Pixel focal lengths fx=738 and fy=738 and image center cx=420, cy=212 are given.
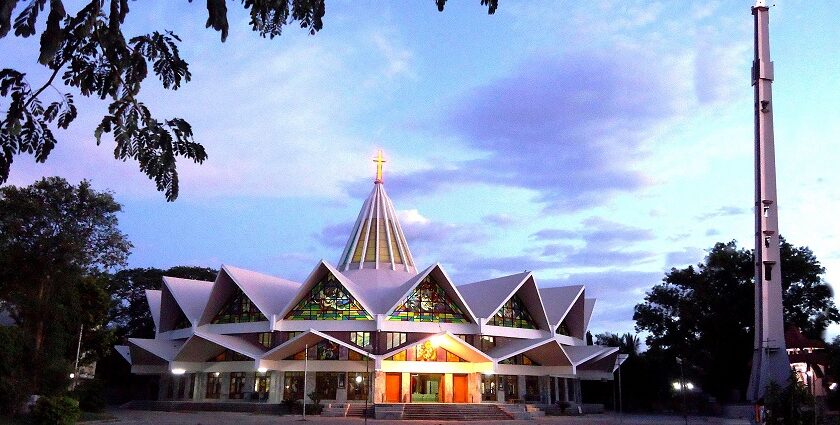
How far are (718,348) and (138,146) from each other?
5030cm

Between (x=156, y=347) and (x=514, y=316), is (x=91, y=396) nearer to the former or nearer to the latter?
(x=156, y=347)

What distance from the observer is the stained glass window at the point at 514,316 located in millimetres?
45731

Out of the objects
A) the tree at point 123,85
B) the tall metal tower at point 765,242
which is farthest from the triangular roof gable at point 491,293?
the tree at point 123,85

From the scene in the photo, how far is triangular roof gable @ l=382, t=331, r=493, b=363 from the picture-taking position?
41438 mm

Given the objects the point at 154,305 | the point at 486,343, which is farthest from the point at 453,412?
the point at 154,305

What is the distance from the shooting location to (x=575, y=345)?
1972 inches

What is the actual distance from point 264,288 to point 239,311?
2.15 meters

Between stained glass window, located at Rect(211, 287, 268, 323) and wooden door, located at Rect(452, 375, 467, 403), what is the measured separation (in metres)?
12.0

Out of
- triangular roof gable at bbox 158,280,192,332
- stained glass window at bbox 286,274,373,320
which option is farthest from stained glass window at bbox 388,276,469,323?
triangular roof gable at bbox 158,280,192,332

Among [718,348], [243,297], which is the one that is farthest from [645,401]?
[243,297]

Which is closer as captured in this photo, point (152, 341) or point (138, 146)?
point (138, 146)

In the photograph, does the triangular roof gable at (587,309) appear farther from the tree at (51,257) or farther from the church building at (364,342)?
the tree at (51,257)

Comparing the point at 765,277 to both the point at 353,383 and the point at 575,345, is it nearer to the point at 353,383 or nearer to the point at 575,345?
the point at 575,345

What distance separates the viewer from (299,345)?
4203 cm
